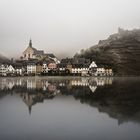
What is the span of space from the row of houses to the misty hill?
47 cm

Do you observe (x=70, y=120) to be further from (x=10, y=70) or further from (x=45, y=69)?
(x=10, y=70)

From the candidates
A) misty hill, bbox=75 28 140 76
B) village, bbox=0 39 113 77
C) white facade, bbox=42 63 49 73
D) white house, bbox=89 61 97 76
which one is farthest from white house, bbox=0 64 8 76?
white house, bbox=89 61 97 76

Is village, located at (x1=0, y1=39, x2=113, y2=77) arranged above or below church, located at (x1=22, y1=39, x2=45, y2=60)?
below

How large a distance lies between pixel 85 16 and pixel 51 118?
8285 mm

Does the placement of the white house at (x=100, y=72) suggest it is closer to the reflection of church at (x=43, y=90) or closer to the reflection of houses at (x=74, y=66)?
the reflection of houses at (x=74, y=66)

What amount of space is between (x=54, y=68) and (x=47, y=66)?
50 cm

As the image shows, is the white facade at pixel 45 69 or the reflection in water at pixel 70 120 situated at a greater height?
the white facade at pixel 45 69

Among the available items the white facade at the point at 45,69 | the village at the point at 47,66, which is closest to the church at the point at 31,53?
the village at the point at 47,66

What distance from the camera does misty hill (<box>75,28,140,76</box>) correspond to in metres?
13.7

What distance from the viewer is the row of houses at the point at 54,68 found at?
14542 mm

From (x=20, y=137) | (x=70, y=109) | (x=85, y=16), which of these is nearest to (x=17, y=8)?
(x=85, y=16)

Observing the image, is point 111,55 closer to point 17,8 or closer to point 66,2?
point 66,2

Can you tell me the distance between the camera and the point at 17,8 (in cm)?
1131

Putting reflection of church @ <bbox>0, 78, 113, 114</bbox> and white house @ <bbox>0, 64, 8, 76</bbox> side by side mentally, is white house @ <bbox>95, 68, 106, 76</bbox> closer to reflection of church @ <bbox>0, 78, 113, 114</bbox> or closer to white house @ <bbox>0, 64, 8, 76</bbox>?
white house @ <bbox>0, 64, 8, 76</bbox>
